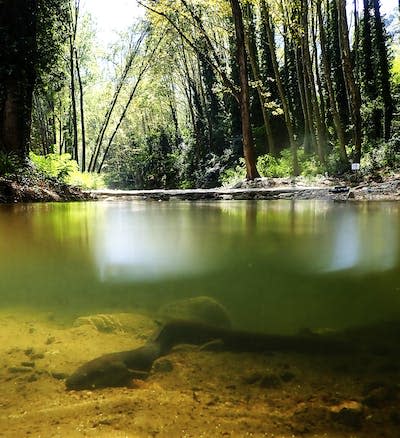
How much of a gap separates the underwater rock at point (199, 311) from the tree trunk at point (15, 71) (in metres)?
9.57

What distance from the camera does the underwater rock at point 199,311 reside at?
131 cm

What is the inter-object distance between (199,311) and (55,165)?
38.5 feet

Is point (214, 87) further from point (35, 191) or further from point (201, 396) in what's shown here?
point (201, 396)

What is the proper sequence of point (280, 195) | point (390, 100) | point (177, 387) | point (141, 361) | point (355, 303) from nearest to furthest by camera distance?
point (177, 387)
point (141, 361)
point (355, 303)
point (280, 195)
point (390, 100)

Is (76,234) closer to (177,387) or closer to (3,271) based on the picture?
(3,271)

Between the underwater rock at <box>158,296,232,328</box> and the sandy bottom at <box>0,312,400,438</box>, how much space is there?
15 centimetres

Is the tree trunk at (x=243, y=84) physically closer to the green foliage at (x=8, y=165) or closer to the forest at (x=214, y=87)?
the forest at (x=214, y=87)

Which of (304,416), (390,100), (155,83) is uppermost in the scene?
(155,83)

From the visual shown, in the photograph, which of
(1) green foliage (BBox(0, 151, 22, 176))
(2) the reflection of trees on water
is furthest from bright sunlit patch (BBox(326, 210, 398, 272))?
(1) green foliage (BBox(0, 151, 22, 176))

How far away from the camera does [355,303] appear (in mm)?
1438

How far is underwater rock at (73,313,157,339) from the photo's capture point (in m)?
1.30

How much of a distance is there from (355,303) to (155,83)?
94.3 ft

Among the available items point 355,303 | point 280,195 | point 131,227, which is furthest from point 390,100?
point 355,303

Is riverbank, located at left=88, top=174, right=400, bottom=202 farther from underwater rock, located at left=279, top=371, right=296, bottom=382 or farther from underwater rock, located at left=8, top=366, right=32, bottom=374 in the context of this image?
underwater rock, located at left=8, top=366, right=32, bottom=374
